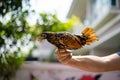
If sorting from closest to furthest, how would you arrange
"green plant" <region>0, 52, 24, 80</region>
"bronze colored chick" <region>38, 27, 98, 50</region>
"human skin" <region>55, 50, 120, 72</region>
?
1. "bronze colored chick" <region>38, 27, 98, 50</region>
2. "human skin" <region>55, 50, 120, 72</region>
3. "green plant" <region>0, 52, 24, 80</region>

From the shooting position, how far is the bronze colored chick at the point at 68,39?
93.7 inches

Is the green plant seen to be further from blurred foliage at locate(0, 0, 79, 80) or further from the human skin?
the human skin

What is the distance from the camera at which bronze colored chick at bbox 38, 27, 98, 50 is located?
93.7 inches

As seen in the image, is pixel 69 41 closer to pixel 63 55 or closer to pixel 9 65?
pixel 63 55

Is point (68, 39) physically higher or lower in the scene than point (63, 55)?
higher

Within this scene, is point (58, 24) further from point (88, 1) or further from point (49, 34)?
point (49, 34)

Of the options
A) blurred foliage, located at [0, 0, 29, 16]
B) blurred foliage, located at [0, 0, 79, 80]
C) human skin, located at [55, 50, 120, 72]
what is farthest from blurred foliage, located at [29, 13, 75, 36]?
human skin, located at [55, 50, 120, 72]

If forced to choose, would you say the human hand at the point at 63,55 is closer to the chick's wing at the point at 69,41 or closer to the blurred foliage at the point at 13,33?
the chick's wing at the point at 69,41

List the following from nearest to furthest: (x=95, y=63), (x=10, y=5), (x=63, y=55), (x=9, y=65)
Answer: (x=63, y=55) → (x=95, y=63) → (x=10, y=5) → (x=9, y=65)

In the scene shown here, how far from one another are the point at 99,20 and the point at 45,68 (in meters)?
4.14

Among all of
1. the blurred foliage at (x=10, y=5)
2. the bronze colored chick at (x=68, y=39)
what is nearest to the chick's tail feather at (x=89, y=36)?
the bronze colored chick at (x=68, y=39)

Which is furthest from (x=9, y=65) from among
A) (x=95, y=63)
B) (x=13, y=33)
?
(x=95, y=63)

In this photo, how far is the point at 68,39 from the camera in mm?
2410

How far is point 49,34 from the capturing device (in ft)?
7.86
